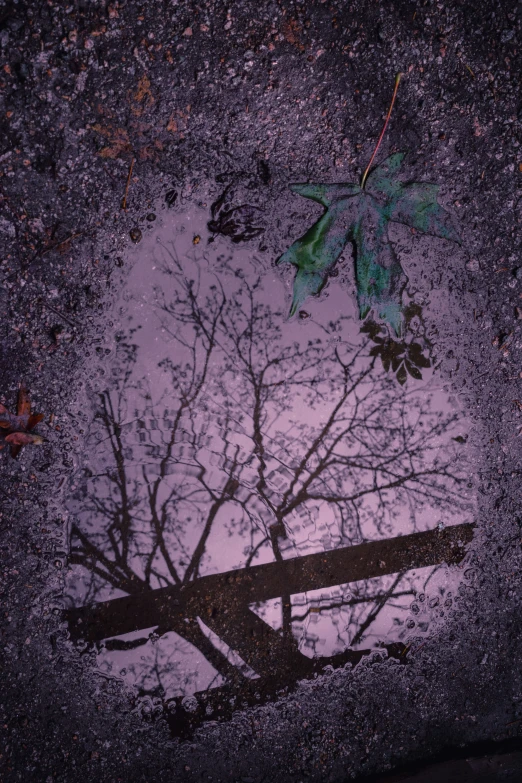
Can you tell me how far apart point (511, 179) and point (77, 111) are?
6.11 feet

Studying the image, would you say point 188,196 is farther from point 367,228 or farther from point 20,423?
point 20,423

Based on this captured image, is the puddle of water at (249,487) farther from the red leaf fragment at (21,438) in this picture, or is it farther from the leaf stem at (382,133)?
the leaf stem at (382,133)

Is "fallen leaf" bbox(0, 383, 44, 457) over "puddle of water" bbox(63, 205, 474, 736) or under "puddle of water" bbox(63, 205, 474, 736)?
over

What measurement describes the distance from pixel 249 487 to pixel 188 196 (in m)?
1.29

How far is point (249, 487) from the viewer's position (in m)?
1.95

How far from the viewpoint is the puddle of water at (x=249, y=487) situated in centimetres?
186

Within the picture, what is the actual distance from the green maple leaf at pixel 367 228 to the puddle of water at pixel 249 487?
90mm

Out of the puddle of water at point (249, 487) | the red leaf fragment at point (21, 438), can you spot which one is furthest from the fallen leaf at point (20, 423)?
the puddle of water at point (249, 487)

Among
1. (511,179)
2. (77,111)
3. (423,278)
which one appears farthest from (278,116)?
(511,179)

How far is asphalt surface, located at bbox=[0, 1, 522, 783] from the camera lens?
1.71 m

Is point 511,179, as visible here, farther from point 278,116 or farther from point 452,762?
point 452,762

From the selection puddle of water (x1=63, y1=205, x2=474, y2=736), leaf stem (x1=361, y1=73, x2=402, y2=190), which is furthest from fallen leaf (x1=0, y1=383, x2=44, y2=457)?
leaf stem (x1=361, y1=73, x2=402, y2=190)

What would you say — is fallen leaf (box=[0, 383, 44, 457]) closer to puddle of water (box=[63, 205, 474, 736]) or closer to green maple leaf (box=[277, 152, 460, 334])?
puddle of water (box=[63, 205, 474, 736])

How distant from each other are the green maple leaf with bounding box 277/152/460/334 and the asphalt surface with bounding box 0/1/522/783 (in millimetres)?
91
